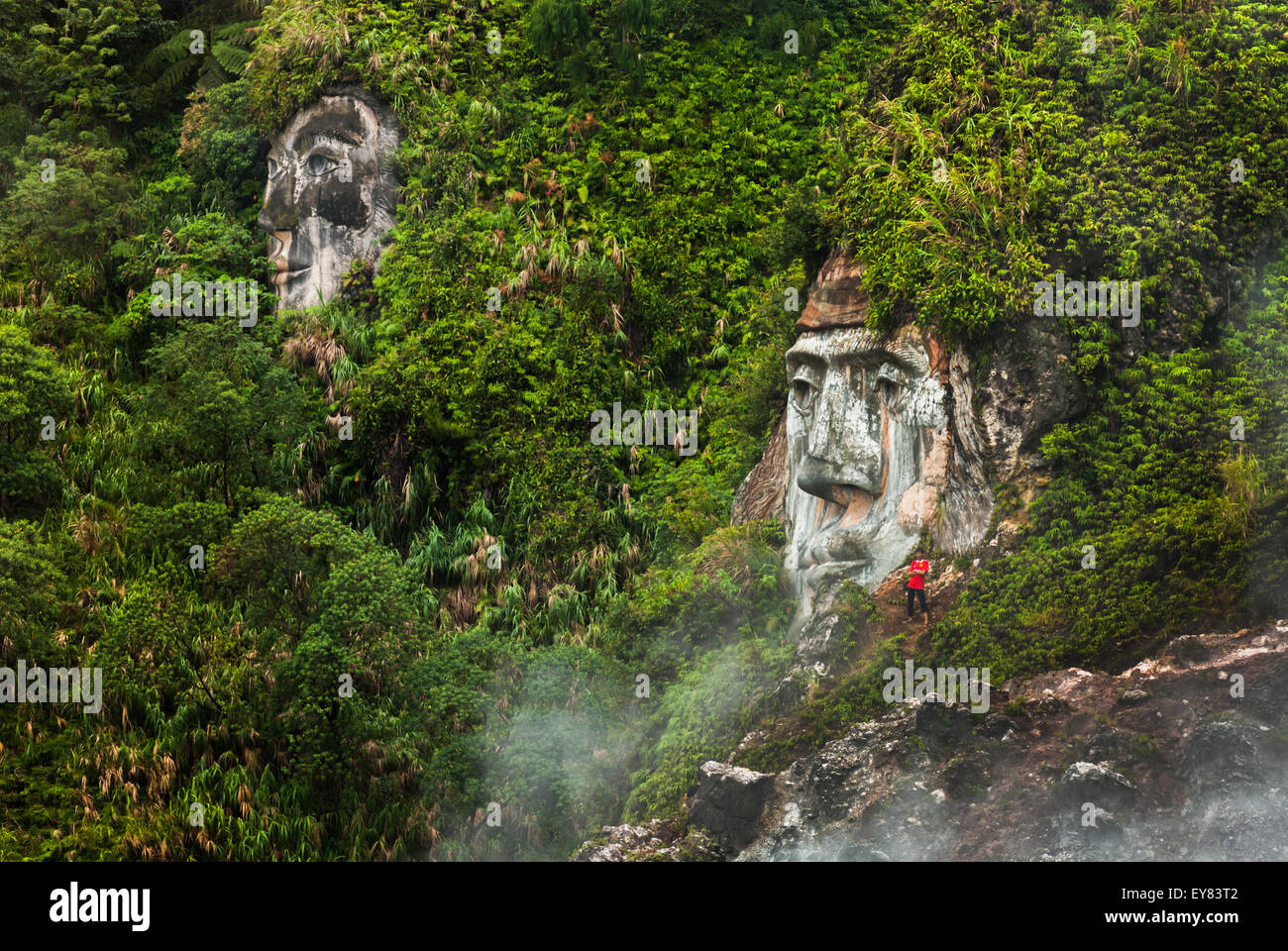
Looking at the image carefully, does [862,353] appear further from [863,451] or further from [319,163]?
[319,163]

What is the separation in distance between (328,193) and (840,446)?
1318cm

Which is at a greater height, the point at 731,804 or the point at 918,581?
the point at 918,581

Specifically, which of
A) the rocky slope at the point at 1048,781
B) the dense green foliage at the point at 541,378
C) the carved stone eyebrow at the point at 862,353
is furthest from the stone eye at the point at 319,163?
the rocky slope at the point at 1048,781

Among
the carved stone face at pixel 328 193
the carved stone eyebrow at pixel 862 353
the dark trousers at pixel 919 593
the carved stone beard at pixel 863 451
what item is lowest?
the dark trousers at pixel 919 593

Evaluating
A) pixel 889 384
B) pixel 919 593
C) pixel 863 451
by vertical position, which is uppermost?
pixel 889 384

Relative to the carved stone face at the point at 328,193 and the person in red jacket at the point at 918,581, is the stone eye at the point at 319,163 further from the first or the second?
the person in red jacket at the point at 918,581

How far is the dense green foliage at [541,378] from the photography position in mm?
17234

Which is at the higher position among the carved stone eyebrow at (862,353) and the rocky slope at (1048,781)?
the carved stone eyebrow at (862,353)

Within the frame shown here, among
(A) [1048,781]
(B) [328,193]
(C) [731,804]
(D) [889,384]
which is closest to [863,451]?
(D) [889,384]

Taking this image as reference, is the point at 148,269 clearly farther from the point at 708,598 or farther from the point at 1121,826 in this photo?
the point at 1121,826

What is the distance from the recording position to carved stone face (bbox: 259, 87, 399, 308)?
88.2ft

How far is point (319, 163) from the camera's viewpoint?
27.4 m

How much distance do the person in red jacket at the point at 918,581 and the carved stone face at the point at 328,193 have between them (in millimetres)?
14056

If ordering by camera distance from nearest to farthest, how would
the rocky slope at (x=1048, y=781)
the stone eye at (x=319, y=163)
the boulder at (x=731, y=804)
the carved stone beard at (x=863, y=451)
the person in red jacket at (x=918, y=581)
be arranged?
the rocky slope at (x=1048, y=781)
the boulder at (x=731, y=804)
the person in red jacket at (x=918, y=581)
the carved stone beard at (x=863, y=451)
the stone eye at (x=319, y=163)
